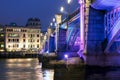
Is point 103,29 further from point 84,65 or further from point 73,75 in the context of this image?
point 73,75

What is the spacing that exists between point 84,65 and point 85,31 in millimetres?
4836

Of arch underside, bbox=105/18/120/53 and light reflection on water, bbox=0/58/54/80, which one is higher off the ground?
arch underside, bbox=105/18/120/53

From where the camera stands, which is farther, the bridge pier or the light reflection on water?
the light reflection on water

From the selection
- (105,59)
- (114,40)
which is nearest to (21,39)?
(105,59)

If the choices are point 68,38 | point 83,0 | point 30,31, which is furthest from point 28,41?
point 83,0

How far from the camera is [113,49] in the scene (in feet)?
153

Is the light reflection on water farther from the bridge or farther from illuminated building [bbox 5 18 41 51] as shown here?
illuminated building [bbox 5 18 41 51]

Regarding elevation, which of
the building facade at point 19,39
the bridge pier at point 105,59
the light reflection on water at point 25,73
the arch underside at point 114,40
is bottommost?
the light reflection on water at point 25,73

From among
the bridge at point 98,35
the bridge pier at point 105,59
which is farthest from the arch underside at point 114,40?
the bridge pier at point 105,59

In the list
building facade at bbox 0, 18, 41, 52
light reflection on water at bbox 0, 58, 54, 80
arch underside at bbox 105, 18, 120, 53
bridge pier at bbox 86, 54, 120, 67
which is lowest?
light reflection on water at bbox 0, 58, 54, 80

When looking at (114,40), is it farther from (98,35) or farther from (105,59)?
(98,35)

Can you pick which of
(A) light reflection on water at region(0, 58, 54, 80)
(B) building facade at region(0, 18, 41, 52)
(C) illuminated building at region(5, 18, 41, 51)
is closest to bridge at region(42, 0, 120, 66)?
(A) light reflection on water at region(0, 58, 54, 80)

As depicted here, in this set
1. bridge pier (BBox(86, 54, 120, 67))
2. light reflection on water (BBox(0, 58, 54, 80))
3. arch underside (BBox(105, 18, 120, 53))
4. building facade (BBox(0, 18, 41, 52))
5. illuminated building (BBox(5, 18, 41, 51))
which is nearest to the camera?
arch underside (BBox(105, 18, 120, 53))

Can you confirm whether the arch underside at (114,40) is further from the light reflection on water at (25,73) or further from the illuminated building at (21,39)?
the illuminated building at (21,39)
